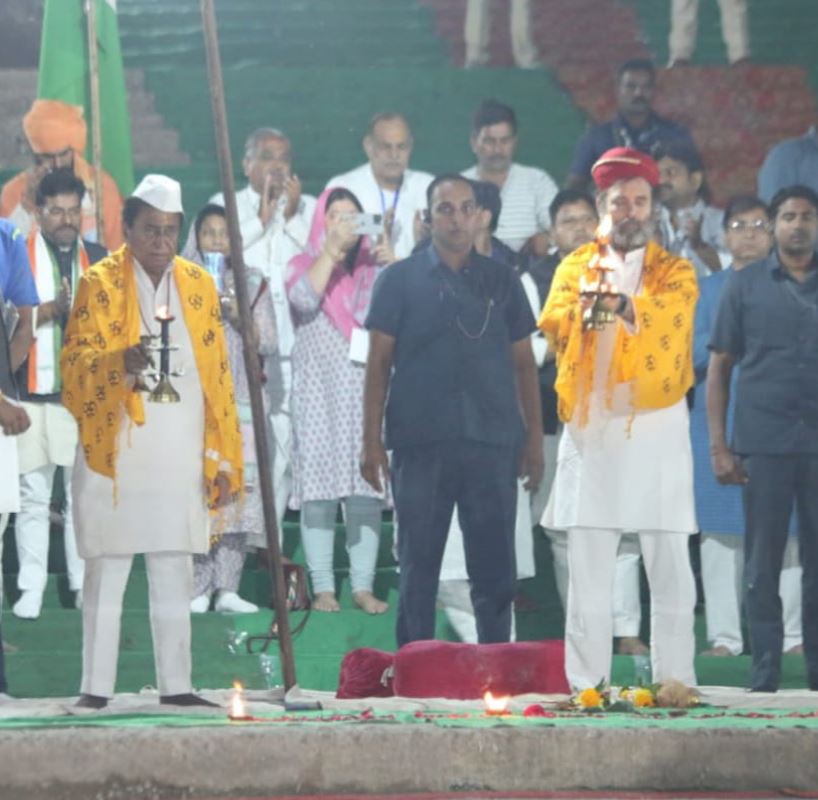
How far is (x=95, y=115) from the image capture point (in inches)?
476

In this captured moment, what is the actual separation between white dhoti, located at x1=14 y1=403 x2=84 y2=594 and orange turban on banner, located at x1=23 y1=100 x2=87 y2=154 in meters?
2.31

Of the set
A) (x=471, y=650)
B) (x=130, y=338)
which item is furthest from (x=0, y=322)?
(x=471, y=650)

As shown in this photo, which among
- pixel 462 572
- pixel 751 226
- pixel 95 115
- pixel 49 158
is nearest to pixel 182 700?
pixel 462 572

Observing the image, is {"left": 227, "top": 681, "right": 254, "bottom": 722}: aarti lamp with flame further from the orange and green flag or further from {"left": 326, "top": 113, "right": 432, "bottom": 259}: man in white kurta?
the orange and green flag

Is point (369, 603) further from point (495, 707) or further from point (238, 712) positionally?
point (238, 712)

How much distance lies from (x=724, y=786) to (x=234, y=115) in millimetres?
7466

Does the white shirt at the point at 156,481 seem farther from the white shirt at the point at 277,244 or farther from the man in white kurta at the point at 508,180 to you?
the man in white kurta at the point at 508,180

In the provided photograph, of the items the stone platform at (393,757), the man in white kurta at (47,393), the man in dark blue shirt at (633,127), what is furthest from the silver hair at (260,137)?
the stone platform at (393,757)

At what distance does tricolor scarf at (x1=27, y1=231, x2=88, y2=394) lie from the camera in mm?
10148

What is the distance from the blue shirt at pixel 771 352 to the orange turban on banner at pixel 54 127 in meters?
4.22

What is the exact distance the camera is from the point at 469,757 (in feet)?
21.4

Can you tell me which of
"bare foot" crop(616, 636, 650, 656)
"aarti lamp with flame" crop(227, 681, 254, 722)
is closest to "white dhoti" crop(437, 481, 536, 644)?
"bare foot" crop(616, 636, 650, 656)

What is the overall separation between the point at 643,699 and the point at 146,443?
1879 mm

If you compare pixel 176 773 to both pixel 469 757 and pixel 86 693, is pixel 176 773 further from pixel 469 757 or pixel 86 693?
pixel 86 693
